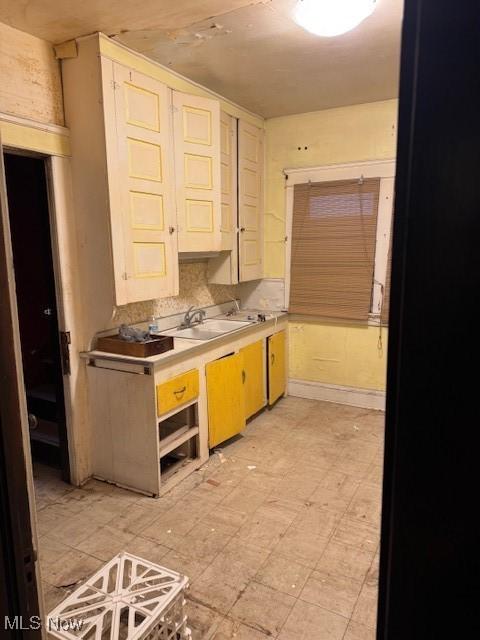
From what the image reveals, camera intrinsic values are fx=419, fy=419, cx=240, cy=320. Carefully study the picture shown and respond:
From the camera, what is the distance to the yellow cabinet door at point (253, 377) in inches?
136

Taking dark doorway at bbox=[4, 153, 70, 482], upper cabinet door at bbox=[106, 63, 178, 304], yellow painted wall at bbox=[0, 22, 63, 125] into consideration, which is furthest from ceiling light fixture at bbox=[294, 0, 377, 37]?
dark doorway at bbox=[4, 153, 70, 482]

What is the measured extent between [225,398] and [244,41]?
231 cm

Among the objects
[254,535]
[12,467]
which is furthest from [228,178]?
[12,467]

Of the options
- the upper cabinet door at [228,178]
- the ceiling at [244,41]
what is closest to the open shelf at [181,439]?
the upper cabinet door at [228,178]

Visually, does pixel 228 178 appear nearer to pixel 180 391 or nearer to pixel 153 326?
pixel 153 326

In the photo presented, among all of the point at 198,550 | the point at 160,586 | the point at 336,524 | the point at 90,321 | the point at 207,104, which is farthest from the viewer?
the point at 207,104

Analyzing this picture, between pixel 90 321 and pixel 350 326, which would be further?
pixel 350 326

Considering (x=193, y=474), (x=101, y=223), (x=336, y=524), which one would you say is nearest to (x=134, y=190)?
(x=101, y=223)

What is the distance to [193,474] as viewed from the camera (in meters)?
2.82

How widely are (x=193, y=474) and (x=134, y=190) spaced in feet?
6.14

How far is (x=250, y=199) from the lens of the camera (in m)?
3.87

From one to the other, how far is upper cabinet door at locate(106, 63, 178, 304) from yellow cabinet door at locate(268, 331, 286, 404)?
4.39 feet

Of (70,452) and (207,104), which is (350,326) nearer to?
(207,104)

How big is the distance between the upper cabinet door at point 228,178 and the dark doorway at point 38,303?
1.38 m
